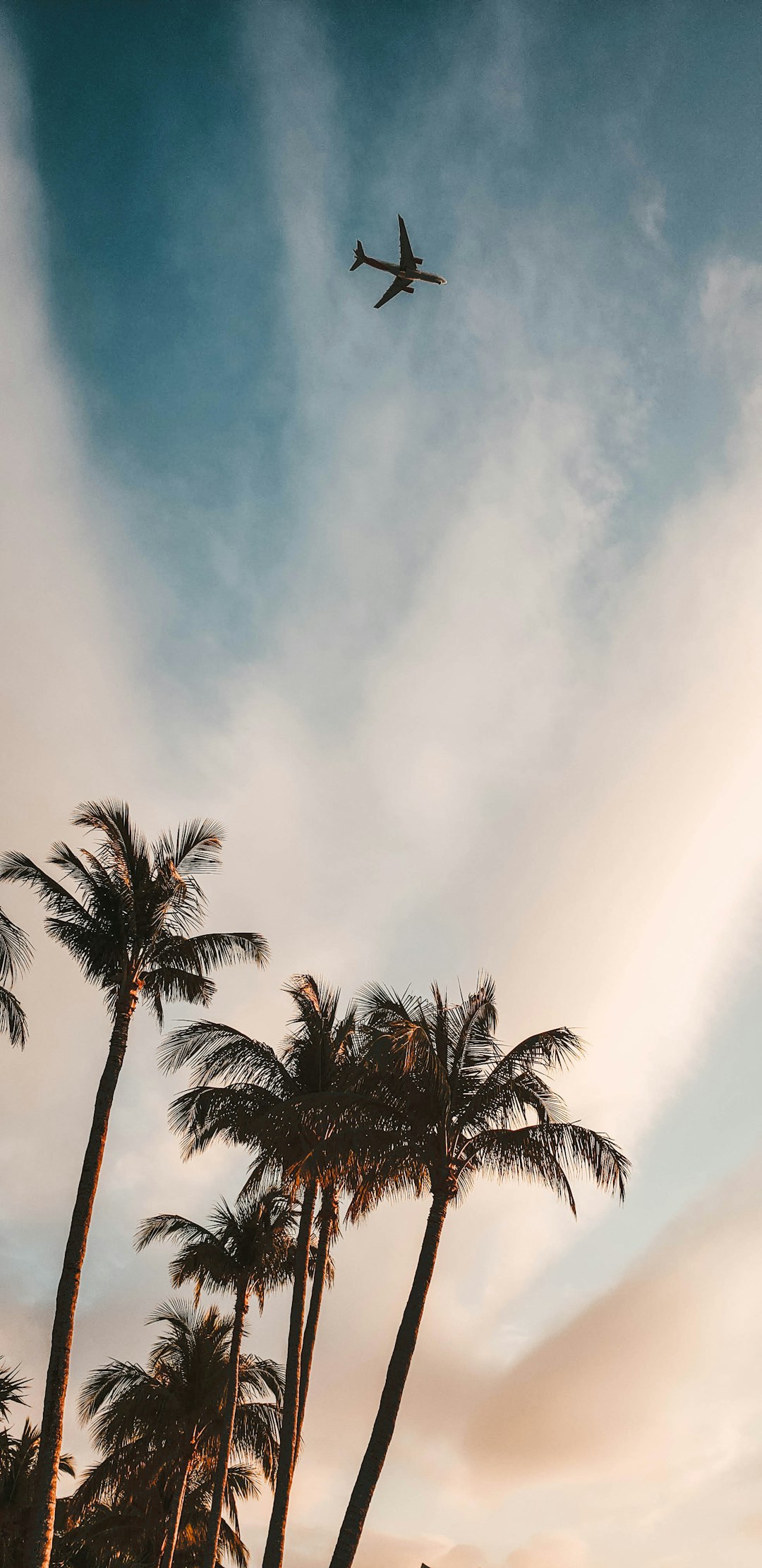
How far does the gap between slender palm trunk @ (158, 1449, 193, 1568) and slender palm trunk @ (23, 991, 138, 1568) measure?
16.4m

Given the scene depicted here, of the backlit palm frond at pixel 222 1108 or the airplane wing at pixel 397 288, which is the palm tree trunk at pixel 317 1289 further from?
the airplane wing at pixel 397 288

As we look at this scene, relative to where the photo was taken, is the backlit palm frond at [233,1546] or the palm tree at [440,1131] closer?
the palm tree at [440,1131]

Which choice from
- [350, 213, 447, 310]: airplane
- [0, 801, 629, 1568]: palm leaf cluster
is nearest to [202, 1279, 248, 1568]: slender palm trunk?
[0, 801, 629, 1568]: palm leaf cluster

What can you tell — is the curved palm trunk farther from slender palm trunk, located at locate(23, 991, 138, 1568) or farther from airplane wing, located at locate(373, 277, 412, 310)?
airplane wing, located at locate(373, 277, 412, 310)

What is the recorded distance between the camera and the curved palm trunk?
14867 mm

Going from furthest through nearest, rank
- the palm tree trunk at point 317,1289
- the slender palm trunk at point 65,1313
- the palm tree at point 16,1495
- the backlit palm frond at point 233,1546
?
the backlit palm frond at point 233,1546, the palm tree at point 16,1495, the palm tree trunk at point 317,1289, the slender palm trunk at point 65,1313

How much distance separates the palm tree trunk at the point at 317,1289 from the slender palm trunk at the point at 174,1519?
9.86 m

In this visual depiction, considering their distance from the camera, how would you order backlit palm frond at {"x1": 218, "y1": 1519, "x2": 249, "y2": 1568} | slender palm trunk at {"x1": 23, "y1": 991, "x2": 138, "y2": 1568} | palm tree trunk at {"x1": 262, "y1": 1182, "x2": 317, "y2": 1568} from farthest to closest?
backlit palm frond at {"x1": 218, "y1": 1519, "x2": 249, "y2": 1568}
palm tree trunk at {"x1": 262, "y1": 1182, "x2": 317, "y2": 1568}
slender palm trunk at {"x1": 23, "y1": 991, "x2": 138, "y2": 1568}

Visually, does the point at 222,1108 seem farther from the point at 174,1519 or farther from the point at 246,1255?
the point at 174,1519

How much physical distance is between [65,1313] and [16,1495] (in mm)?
19494

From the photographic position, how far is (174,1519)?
96.3 ft

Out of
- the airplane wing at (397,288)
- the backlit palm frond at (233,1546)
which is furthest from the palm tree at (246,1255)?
the airplane wing at (397,288)

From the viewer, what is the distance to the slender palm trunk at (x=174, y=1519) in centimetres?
2875

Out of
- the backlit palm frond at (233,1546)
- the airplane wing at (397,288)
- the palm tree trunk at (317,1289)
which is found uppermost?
the airplane wing at (397,288)
